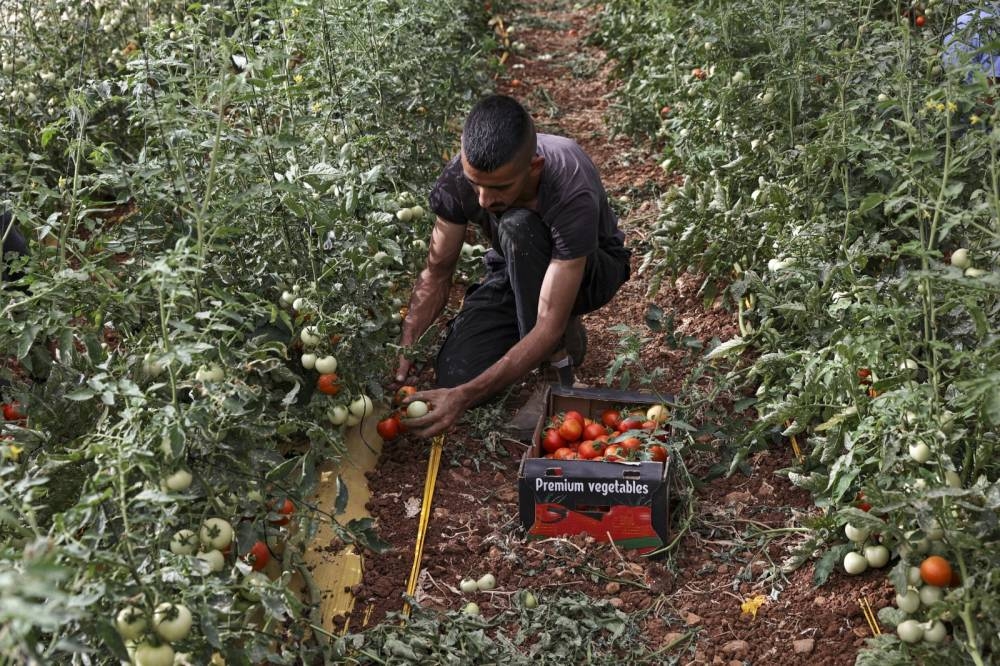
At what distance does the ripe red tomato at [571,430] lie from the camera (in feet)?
10.4

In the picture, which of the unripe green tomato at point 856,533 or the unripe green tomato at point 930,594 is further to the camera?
the unripe green tomato at point 856,533

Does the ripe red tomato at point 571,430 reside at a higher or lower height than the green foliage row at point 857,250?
lower

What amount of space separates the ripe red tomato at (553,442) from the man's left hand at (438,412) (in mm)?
256

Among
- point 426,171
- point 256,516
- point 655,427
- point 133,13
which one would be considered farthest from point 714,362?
point 133,13

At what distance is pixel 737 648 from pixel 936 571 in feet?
1.71

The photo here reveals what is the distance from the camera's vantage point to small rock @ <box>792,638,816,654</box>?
2605 mm

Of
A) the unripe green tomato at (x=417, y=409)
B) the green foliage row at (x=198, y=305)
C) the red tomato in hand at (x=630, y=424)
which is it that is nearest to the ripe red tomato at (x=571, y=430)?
the red tomato in hand at (x=630, y=424)

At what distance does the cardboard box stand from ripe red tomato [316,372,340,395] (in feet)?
1.83

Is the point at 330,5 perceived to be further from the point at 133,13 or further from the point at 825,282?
the point at 825,282

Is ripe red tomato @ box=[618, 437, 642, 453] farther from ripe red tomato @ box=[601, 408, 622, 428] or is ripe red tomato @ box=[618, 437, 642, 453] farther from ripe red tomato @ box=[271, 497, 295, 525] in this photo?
ripe red tomato @ box=[271, 497, 295, 525]

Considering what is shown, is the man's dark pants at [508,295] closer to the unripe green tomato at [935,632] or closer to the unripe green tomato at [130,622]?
the unripe green tomato at [935,632]

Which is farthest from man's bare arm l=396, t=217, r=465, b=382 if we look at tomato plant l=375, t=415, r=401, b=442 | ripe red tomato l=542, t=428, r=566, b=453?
ripe red tomato l=542, t=428, r=566, b=453

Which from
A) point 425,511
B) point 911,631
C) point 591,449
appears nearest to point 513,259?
point 591,449

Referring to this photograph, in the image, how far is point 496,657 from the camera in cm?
257
